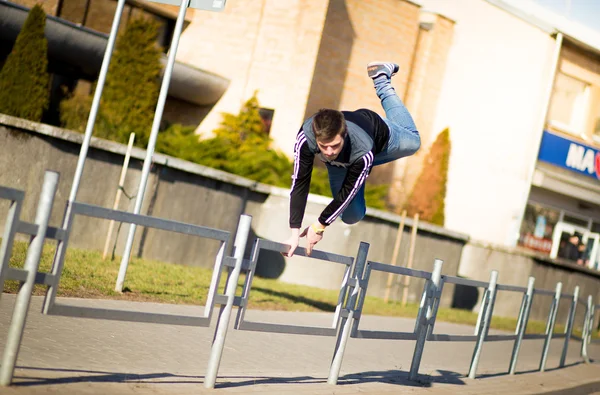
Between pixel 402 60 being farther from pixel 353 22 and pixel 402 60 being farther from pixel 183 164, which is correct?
pixel 183 164

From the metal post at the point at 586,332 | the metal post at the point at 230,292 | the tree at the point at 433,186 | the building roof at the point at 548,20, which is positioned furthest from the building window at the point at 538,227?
the metal post at the point at 230,292

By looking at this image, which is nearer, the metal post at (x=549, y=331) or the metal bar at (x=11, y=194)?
the metal bar at (x=11, y=194)

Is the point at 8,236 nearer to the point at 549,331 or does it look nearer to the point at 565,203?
the point at 549,331

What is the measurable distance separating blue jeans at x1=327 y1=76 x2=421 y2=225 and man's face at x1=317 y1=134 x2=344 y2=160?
0.74m

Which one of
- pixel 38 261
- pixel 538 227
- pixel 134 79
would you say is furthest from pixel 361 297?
pixel 538 227

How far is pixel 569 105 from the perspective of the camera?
2786 cm

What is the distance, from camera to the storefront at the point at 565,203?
27031 millimetres

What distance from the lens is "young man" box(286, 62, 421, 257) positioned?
17.0ft

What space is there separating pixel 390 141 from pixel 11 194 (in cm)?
283

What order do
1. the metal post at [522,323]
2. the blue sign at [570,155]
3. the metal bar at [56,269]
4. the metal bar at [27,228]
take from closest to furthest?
the metal bar at [27,228] → the metal bar at [56,269] → the metal post at [522,323] → the blue sign at [570,155]

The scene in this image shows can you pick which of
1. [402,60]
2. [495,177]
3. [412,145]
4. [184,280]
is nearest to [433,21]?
[402,60]

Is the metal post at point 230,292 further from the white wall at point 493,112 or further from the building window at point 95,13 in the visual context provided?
the white wall at point 493,112

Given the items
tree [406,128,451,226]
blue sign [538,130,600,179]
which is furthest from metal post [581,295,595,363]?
blue sign [538,130,600,179]

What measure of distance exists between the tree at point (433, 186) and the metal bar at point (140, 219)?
18207 mm
